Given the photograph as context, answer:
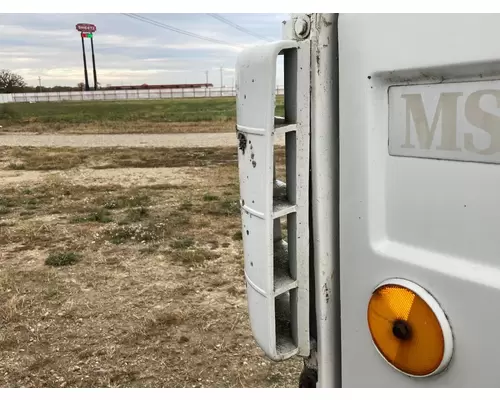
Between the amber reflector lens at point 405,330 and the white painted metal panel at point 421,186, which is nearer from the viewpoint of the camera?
the white painted metal panel at point 421,186

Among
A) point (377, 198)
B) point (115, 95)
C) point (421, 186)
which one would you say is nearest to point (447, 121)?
point (421, 186)

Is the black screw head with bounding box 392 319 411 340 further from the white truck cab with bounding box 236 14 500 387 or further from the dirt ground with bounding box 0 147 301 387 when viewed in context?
the dirt ground with bounding box 0 147 301 387

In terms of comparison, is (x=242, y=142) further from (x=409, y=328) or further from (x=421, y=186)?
(x=409, y=328)

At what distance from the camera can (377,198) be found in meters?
1.25

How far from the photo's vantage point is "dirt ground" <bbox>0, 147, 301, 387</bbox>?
3490 millimetres

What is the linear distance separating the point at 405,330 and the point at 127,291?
3842mm

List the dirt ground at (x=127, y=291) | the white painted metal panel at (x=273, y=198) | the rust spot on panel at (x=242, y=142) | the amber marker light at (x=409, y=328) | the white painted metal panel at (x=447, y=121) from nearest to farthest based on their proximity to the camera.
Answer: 1. the white painted metal panel at (x=447, y=121)
2. the amber marker light at (x=409, y=328)
3. the white painted metal panel at (x=273, y=198)
4. the rust spot on panel at (x=242, y=142)
5. the dirt ground at (x=127, y=291)

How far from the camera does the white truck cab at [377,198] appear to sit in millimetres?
1052

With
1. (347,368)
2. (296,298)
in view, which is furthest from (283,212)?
(347,368)

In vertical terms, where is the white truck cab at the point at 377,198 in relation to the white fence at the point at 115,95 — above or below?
below

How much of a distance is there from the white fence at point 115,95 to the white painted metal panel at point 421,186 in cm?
6465

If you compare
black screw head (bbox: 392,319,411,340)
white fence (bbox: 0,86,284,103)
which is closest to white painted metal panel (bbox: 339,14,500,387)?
black screw head (bbox: 392,319,411,340)

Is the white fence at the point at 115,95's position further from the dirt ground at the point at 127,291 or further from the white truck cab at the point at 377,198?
the white truck cab at the point at 377,198

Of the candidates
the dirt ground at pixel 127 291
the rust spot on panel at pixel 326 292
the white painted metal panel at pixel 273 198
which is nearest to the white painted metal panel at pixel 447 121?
the white painted metal panel at pixel 273 198
